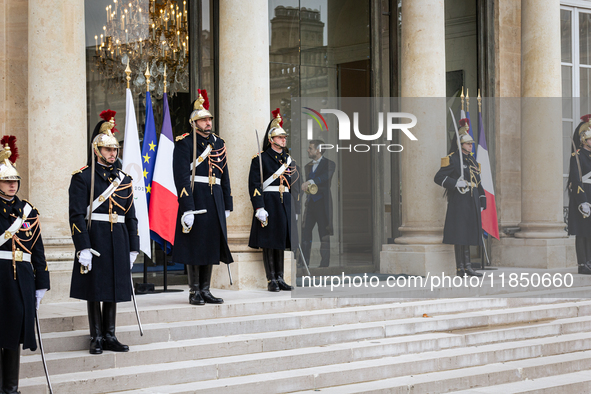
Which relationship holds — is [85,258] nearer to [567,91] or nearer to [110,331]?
[110,331]

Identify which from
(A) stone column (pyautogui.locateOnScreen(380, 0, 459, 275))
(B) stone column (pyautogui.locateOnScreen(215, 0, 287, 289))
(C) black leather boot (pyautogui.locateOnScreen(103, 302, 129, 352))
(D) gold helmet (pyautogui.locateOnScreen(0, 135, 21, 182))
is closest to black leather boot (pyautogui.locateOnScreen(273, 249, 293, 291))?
(B) stone column (pyautogui.locateOnScreen(215, 0, 287, 289))

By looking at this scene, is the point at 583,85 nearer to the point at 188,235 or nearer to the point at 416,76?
the point at 416,76

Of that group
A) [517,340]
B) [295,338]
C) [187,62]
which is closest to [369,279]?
[517,340]

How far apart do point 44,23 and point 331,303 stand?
175 inches

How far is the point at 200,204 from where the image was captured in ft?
26.3

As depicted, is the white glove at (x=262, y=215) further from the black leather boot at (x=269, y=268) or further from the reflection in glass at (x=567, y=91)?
the reflection in glass at (x=567, y=91)

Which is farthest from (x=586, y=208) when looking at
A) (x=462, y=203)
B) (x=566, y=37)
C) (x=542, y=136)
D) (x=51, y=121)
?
(x=51, y=121)

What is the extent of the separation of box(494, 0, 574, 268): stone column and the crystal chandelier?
6.42 m

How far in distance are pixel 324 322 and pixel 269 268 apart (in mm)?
1537

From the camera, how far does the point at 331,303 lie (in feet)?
27.6

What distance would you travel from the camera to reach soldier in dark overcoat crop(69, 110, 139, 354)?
20.3 ft

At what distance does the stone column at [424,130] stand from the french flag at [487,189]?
4.81 ft

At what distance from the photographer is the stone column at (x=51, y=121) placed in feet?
26.4

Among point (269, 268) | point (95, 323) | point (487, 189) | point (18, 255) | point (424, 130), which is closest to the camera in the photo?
point (18, 255)
